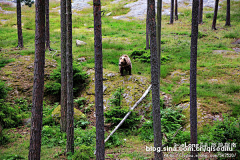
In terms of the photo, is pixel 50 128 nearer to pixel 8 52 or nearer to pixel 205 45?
pixel 8 52

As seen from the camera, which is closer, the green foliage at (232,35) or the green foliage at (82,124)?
the green foliage at (82,124)

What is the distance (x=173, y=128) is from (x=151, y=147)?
1.76m

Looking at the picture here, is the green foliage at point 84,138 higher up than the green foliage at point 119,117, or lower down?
lower down

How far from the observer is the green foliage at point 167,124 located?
974 centimetres

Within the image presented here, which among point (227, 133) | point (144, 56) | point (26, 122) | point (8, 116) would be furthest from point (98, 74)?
point (144, 56)

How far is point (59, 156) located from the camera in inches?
317

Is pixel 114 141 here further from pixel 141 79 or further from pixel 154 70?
pixel 141 79

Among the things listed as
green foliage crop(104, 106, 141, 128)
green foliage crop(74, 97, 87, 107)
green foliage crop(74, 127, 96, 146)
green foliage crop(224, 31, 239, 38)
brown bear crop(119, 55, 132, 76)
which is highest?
green foliage crop(224, 31, 239, 38)

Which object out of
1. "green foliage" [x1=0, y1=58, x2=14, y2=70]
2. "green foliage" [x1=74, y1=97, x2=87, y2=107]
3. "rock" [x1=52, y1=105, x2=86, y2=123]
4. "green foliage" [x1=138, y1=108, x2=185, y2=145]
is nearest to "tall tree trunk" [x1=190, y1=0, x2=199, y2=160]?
"green foliage" [x1=138, y1=108, x2=185, y2=145]

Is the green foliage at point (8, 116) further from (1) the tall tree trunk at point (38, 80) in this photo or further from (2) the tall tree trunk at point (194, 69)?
(2) the tall tree trunk at point (194, 69)

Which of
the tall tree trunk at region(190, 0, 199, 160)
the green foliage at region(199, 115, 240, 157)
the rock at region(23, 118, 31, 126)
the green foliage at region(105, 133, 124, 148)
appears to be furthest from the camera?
the rock at region(23, 118, 31, 126)

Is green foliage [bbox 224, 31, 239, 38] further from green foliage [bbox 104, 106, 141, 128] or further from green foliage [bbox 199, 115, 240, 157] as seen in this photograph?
green foliage [bbox 199, 115, 240, 157]

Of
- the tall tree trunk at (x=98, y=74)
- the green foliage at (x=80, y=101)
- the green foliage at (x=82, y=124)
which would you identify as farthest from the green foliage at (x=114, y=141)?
the green foliage at (x=80, y=101)

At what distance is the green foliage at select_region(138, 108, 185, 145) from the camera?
32.0 ft
